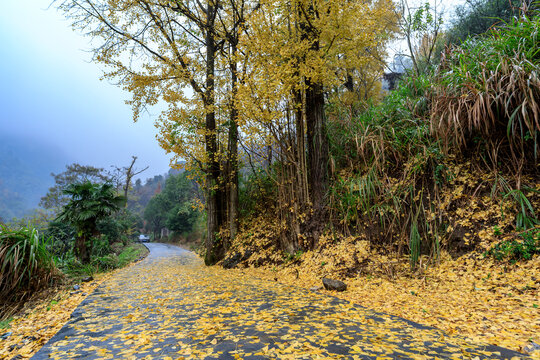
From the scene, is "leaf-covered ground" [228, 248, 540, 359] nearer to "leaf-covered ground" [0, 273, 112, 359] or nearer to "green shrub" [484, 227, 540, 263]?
"green shrub" [484, 227, 540, 263]

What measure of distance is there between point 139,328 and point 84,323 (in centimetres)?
77

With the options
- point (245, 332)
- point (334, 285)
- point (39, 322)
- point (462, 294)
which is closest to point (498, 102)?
point (462, 294)

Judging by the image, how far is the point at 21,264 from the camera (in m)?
4.51

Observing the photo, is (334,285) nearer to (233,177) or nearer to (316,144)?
(316,144)

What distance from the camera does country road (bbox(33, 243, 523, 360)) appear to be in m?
2.27

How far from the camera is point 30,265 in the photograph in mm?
4598

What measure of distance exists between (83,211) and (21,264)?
3.01 meters

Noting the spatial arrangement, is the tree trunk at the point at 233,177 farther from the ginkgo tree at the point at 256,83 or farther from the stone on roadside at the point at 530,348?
the stone on roadside at the point at 530,348

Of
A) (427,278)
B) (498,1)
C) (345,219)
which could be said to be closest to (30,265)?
(345,219)

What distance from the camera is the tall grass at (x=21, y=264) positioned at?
171 inches

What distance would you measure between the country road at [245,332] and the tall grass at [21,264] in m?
1.25

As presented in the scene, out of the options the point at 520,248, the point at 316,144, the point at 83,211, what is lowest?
the point at 520,248

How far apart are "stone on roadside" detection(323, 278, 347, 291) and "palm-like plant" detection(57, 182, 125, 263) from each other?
622cm

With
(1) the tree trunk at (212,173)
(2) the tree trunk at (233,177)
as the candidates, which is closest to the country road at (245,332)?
(2) the tree trunk at (233,177)
